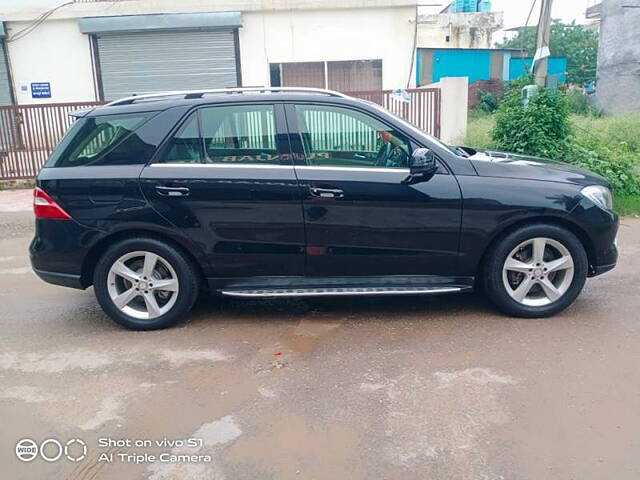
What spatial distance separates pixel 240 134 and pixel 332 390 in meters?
2.06

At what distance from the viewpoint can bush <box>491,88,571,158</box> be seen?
29.0 feet

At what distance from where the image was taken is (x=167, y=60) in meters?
16.1

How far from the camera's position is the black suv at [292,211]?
14.6 feet

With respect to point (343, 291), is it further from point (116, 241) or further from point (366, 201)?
point (116, 241)

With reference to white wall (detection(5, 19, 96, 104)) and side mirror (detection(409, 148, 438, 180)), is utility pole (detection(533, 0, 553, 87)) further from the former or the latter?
white wall (detection(5, 19, 96, 104))

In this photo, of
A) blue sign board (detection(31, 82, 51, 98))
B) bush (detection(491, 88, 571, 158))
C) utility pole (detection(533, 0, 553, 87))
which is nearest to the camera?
bush (detection(491, 88, 571, 158))

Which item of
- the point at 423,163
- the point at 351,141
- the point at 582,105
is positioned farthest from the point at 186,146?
the point at 582,105

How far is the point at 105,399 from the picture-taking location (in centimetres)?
363

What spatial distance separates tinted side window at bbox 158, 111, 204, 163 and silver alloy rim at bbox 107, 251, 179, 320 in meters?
0.74

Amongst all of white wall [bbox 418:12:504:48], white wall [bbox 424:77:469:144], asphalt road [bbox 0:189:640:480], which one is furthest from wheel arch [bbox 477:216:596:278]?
white wall [bbox 418:12:504:48]

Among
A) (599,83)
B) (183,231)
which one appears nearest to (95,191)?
(183,231)

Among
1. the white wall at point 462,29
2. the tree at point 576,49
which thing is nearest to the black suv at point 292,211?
the white wall at point 462,29

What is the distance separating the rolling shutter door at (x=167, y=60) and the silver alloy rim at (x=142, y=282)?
12321 mm

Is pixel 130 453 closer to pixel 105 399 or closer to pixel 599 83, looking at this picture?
pixel 105 399
